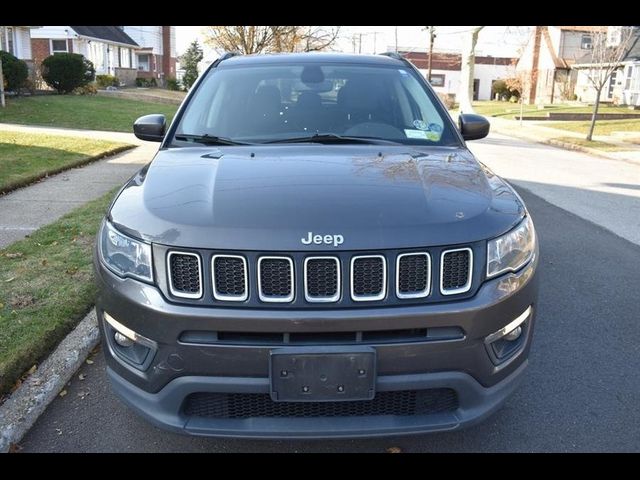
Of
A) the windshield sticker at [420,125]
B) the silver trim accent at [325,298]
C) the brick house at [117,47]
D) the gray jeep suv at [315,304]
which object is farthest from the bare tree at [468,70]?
the silver trim accent at [325,298]

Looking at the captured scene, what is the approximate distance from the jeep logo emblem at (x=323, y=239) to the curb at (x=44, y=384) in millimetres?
1735

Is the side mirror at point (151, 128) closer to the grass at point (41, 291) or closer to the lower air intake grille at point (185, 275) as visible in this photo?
the grass at point (41, 291)

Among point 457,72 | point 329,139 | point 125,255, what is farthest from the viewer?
point 457,72

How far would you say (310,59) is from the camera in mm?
4387

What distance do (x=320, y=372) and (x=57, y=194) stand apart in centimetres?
673

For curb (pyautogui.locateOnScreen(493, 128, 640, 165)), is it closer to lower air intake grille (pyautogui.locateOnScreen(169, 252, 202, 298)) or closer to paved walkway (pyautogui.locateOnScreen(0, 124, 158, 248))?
paved walkway (pyautogui.locateOnScreen(0, 124, 158, 248))

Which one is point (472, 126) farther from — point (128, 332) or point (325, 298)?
point (128, 332)

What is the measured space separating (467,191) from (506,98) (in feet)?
193

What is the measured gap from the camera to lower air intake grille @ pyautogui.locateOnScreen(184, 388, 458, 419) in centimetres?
245

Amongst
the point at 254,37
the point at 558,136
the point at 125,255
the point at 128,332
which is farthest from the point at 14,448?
the point at 254,37

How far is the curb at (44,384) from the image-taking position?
117 inches

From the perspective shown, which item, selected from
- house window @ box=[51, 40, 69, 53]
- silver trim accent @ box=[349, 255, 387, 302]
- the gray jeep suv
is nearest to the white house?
house window @ box=[51, 40, 69, 53]
